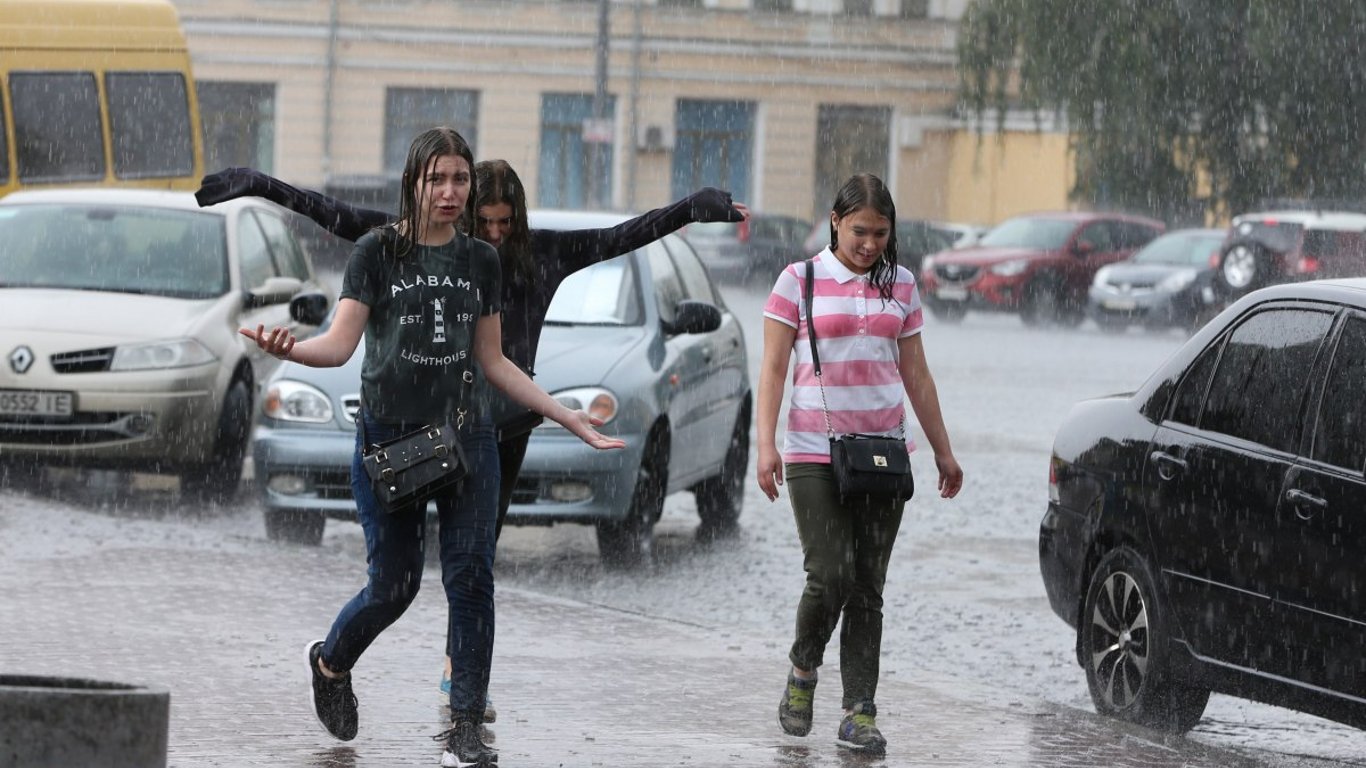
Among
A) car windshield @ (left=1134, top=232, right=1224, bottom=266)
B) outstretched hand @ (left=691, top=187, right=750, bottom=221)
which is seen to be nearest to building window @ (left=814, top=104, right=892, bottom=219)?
car windshield @ (left=1134, top=232, right=1224, bottom=266)

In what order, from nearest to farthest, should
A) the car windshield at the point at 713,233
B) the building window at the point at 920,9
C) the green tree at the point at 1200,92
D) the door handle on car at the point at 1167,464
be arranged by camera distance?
the door handle on car at the point at 1167,464
the green tree at the point at 1200,92
the car windshield at the point at 713,233
the building window at the point at 920,9

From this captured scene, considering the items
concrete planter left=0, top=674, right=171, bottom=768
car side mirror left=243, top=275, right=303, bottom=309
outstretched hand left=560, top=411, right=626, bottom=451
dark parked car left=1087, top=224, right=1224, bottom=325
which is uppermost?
outstretched hand left=560, top=411, right=626, bottom=451

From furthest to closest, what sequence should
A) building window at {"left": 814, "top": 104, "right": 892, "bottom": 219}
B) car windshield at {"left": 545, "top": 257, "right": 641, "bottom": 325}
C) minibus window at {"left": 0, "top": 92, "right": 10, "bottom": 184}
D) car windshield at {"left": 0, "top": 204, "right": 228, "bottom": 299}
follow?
building window at {"left": 814, "top": 104, "right": 892, "bottom": 219} < minibus window at {"left": 0, "top": 92, "right": 10, "bottom": 184} < car windshield at {"left": 0, "top": 204, "right": 228, "bottom": 299} < car windshield at {"left": 545, "top": 257, "right": 641, "bottom": 325}

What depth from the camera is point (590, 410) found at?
10.8m

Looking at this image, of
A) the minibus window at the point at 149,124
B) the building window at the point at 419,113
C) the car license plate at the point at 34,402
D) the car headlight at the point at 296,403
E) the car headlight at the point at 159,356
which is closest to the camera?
the car headlight at the point at 296,403

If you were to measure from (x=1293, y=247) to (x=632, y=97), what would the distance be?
25.7 m

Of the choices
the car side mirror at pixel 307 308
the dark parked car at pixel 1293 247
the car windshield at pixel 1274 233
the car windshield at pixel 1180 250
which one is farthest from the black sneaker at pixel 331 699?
the car windshield at pixel 1180 250

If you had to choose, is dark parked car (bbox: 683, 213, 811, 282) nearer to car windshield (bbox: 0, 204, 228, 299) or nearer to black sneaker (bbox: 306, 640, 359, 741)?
car windshield (bbox: 0, 204, 228, 299)

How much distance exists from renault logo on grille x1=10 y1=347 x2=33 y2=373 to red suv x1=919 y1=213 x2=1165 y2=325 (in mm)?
23046

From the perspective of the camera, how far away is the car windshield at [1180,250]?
33719mm

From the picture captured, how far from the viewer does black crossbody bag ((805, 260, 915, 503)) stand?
6738 mm

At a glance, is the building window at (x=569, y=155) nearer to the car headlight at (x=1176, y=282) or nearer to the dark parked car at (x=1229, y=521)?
the car headlight at (x=1176, y=282)

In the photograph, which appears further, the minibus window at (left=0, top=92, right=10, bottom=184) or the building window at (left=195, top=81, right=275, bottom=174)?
the building window at (left=195, top=81, right=275, bottom=174)

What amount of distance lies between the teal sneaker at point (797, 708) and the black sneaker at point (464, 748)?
1.12 m
